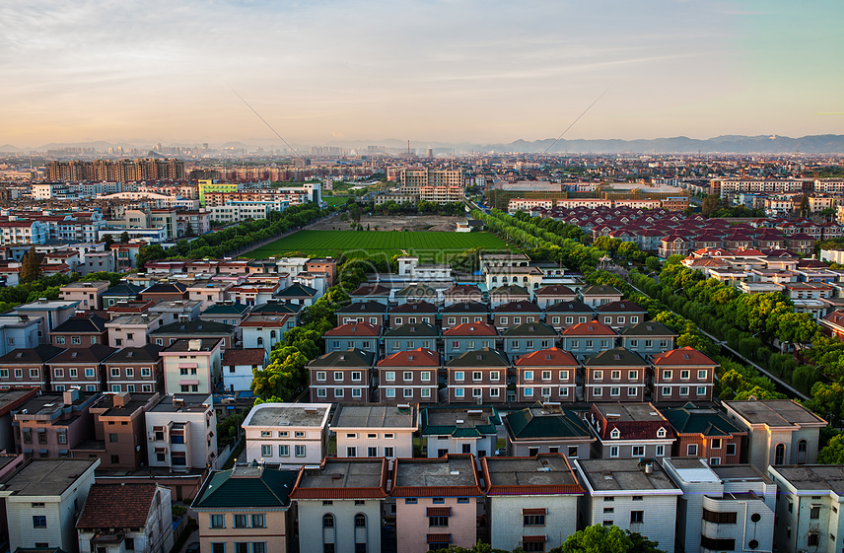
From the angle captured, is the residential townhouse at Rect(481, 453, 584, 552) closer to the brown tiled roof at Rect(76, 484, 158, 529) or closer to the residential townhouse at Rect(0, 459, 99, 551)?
the brown tiled roof at Rect(76, 484, 158, 529)

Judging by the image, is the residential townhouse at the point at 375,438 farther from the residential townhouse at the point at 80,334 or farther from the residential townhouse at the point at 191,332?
the residential townhouse at the point at 80,334

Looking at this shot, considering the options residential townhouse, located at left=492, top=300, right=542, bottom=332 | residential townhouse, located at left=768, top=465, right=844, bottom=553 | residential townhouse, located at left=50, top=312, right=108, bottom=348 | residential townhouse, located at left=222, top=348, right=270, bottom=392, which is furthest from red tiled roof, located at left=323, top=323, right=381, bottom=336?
residential townhouse, located at left=768, top=465, right=844, bottom=553

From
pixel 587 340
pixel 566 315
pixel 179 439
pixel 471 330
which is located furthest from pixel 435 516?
pixel 566 315

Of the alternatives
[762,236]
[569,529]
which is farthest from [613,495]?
[762,236]

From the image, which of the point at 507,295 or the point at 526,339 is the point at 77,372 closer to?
the point at 526,339

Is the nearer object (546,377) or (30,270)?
(546,377)

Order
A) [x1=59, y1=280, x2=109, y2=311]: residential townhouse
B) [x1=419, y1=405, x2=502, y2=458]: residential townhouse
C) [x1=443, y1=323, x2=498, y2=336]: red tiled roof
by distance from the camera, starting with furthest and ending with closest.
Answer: [x1=59, y1=280, x2=109, y2=311]: residential townhouse, [x1=443, y1=323, x2=498, y2=336]: red tiled roof, [x1=419, y1=405, x2=502, y2=458]: residential townhouse
